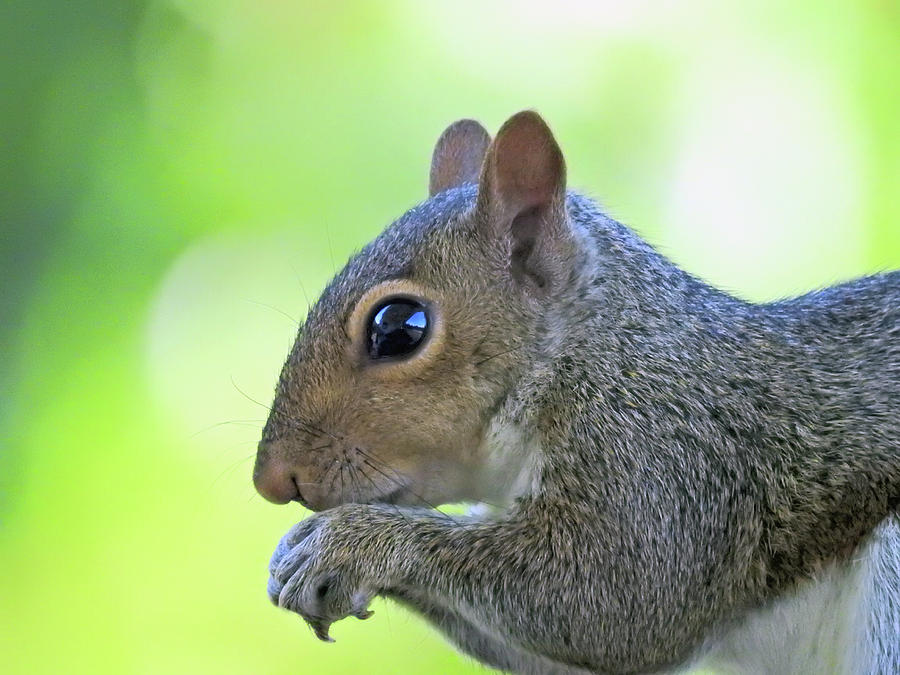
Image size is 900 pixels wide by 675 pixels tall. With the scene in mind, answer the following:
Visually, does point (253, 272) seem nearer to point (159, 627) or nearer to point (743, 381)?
point (159, 627)

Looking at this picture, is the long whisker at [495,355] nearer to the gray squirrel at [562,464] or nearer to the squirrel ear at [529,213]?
the gray squirrel at [562,464]

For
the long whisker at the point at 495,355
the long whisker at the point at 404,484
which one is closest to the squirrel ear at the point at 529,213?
the long whisker at the point at 495,355

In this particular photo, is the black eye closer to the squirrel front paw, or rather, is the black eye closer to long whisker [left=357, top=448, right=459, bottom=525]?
long whisker [left=357, top=448, right=459, bottom=525]

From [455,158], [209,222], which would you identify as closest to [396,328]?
[455,158]

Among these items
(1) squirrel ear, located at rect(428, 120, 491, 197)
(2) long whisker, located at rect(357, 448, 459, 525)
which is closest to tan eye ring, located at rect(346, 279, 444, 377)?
(2) long whisker, located at rect(357, 448, 459, 525)

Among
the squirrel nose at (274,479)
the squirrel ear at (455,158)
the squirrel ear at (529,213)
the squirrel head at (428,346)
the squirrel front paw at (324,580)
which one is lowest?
the squirrel front paw at (324,580)

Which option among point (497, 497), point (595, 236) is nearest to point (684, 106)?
point (595, 236)
